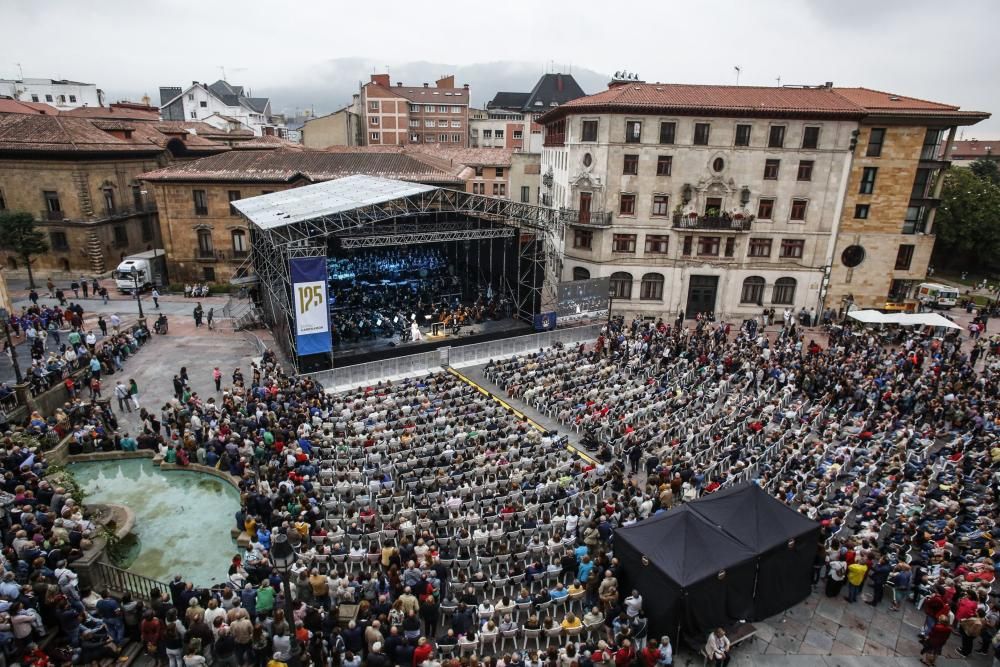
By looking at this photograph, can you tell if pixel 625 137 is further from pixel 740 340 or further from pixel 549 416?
pixel 549 416

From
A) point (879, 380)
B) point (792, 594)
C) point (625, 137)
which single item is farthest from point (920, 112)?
point (792, 594)

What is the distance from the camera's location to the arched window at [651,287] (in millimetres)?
37750

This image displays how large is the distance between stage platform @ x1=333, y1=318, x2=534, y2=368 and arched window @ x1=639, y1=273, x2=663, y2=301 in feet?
28.2

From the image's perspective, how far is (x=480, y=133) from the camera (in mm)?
89500

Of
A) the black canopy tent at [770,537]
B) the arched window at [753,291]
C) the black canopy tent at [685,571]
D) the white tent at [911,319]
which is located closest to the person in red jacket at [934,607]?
the black canopy tent at [770,537]

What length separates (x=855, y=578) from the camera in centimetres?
1373

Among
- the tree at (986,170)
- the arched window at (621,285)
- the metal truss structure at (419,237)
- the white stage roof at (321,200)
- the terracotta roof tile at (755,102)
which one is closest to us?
the white stage roof at (321,200)

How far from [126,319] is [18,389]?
47.5ft

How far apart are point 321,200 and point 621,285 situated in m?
18.3

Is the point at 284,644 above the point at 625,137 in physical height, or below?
below

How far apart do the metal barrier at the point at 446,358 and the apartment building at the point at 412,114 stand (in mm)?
61132

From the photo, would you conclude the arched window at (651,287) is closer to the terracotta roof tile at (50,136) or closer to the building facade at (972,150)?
the terracotta roof tile at (50,136)

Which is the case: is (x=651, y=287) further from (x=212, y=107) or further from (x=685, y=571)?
(x=212, y=107)

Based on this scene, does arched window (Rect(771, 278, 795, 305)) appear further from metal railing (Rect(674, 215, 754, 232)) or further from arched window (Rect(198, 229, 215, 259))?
arched window (Rect(198, 229, 215, 259))
